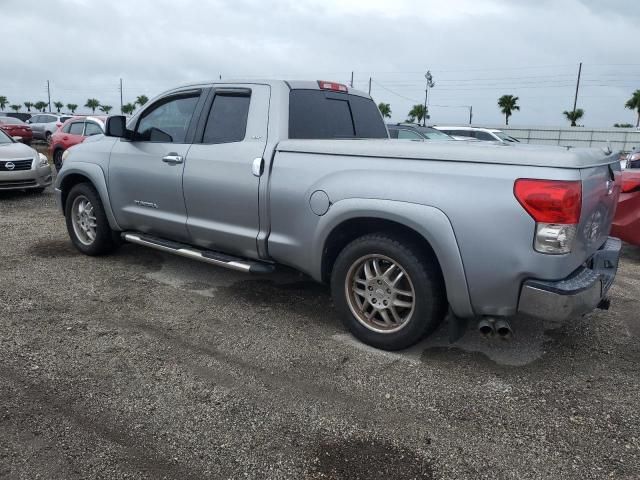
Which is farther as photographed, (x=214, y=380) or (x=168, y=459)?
(x=214, y=380)

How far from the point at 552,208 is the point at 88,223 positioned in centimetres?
477

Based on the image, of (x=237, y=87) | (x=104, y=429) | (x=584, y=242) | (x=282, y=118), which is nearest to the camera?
(x=104, y=429)

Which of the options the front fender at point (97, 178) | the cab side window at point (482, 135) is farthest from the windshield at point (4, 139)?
the cab side window at point (482, 135)

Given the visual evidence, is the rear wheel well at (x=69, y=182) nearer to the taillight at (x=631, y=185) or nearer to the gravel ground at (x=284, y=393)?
the gravel ground at (x=284, y=393)

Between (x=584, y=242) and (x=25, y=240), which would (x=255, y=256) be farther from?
(x=25, y=240)

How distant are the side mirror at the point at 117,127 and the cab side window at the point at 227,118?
1.01 m

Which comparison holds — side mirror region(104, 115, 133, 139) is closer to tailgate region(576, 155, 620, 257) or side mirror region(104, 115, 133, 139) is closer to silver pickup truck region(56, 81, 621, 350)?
silver pickup truck region(56, 81, 621, 350)

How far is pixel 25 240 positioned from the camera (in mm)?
6605

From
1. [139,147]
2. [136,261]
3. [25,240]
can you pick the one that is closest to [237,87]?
[139,147]

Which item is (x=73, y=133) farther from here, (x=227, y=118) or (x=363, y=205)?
(x=363, y=205)

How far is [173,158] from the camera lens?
450 centimetres

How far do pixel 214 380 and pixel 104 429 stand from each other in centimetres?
70

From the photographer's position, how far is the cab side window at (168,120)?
462cm

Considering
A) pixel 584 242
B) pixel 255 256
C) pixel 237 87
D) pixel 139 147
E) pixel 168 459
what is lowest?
pixel 168 459
